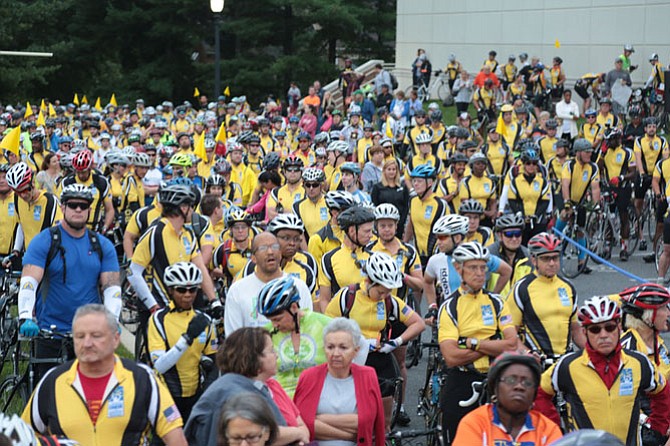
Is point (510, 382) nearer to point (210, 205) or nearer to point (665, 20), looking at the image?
point (210, 205)

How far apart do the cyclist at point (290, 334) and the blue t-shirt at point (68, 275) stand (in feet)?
6.71

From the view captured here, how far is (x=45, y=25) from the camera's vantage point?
187ft

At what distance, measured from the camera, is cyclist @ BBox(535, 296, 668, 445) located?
685 cm

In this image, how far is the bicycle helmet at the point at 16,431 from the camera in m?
4.46

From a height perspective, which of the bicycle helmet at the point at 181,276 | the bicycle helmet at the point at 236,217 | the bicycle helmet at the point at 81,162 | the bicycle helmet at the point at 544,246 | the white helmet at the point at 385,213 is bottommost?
the bicycle helmet at the point at 181,276

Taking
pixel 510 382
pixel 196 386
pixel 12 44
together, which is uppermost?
pixel 12 44

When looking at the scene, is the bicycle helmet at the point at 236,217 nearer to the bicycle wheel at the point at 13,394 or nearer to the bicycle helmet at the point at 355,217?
the bicycle helmet at the point at 355,217

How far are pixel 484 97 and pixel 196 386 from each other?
993 inches

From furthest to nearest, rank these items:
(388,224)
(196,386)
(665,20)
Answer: (665,20)
(388,224)
(196,386)

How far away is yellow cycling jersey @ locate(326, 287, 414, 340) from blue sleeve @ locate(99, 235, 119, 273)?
175 cm

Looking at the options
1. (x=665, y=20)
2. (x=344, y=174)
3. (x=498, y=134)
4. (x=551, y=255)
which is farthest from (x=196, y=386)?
(x=665, y=20)

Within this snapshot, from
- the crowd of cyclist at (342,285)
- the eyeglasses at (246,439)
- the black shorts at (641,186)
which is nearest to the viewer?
the eyeglasses at (246,439)

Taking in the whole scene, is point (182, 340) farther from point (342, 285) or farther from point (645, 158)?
point (645, 158)

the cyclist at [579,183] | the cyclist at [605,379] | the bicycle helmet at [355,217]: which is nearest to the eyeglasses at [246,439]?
the cyclist at [605,379]
